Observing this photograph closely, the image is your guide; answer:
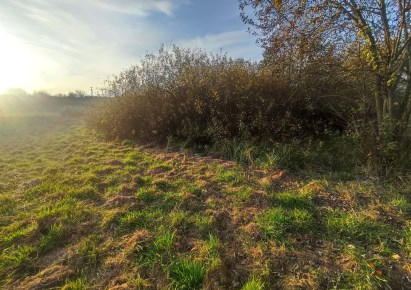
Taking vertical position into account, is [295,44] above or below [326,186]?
above

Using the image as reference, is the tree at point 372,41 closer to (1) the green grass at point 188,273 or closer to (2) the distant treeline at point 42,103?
(1) the green grass at point 188,273

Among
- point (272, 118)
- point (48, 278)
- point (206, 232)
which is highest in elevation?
point (272, 118)

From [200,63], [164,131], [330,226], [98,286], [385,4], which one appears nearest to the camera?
[98,286]

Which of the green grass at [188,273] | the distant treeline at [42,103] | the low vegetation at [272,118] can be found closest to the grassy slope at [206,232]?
the green grass at [188,273]

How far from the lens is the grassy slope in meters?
2.65

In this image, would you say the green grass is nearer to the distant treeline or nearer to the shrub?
the shrub

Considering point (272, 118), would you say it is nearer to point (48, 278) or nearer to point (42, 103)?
point (48, 278)

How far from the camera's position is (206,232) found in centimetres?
335

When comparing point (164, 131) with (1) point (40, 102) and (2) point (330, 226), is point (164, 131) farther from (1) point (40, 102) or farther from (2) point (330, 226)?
(1) point (40, 102)

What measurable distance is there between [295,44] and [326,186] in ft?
9.55

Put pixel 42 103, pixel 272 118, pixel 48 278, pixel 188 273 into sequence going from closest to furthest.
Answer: pixel 188 273
pixel 48 278
pixel 272 118
pixel 42 103

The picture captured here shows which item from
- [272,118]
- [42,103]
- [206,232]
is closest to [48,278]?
[206,232]

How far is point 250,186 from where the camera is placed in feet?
14.8

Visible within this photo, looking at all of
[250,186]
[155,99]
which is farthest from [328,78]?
[155,99]
